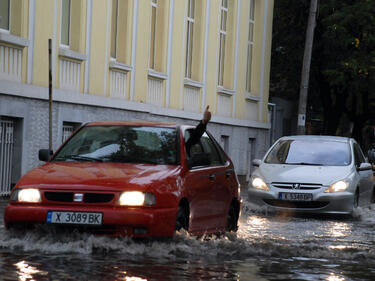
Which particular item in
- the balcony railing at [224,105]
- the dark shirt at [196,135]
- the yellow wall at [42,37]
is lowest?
the dark shirt at [196,135]

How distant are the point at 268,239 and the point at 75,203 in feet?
10.5

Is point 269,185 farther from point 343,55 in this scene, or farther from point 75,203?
point 343,55

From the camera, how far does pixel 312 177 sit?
17.2 meters

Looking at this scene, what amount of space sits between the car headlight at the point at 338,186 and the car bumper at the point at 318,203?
0.27 feet

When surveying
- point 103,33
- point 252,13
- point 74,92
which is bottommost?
point 74,92

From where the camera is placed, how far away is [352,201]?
17328mm

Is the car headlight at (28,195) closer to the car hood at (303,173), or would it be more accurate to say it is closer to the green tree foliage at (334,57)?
the car hood at (303,173)

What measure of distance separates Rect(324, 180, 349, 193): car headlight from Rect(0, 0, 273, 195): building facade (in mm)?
5735

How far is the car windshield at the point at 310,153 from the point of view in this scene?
1816cm

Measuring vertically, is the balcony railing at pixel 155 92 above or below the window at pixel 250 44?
below

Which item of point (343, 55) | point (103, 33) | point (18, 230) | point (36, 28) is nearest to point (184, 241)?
point (18, 230)

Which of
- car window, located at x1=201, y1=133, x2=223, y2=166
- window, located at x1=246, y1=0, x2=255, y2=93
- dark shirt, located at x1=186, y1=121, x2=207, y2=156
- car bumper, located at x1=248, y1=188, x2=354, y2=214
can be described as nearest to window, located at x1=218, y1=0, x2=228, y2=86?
window, located at x1=246, y1=0, x2=255, y2=93

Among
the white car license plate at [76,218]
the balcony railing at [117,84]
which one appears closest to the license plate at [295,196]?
the balcony railing at [117,84]

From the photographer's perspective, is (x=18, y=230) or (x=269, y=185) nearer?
(x=18, y=230)
